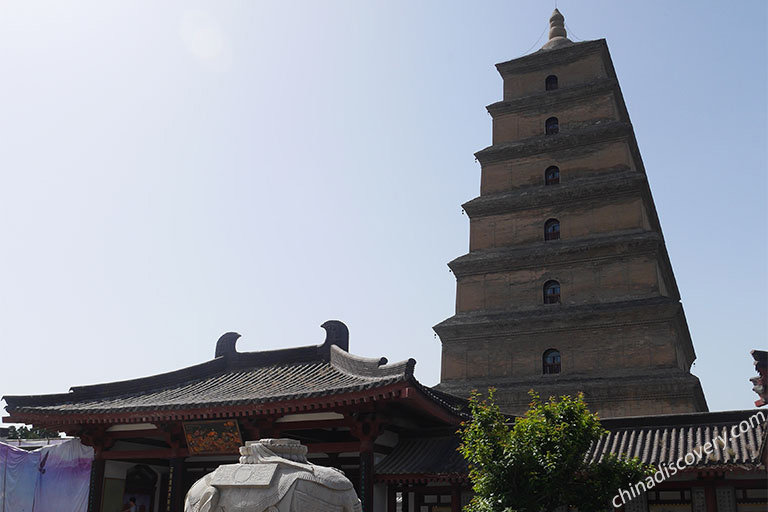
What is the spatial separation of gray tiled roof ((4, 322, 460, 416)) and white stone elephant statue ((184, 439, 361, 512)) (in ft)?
14.4

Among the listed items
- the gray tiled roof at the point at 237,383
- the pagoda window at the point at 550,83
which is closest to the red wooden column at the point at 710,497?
the gray tiled roof at the point at 237,383

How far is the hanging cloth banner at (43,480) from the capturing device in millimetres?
16375

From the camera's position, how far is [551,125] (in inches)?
1076

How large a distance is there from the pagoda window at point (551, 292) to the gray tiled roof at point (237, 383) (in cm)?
856

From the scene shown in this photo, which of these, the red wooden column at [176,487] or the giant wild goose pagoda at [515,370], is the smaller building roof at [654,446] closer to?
the giant wild goose pagoda at [515,370]

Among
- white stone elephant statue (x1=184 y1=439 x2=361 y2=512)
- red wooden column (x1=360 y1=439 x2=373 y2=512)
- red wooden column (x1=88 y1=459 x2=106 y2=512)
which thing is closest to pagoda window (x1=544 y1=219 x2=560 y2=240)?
red wooden column (x1=360 y1=439 x2=373 y2=512)

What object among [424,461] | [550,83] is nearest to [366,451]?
[424,461]

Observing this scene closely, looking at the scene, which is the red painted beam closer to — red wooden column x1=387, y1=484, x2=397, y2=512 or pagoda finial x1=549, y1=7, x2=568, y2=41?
red wooden column x1=387, y1=484, x2=397, y2=512

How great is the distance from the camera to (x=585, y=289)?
23.5 m

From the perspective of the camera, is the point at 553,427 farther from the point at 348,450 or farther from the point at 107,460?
the point at 107,460

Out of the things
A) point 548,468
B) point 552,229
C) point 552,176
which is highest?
point 552,176

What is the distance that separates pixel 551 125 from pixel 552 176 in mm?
2394

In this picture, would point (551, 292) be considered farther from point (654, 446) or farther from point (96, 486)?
point (96, 486)

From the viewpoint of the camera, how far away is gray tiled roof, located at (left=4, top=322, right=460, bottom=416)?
44.8 feet
